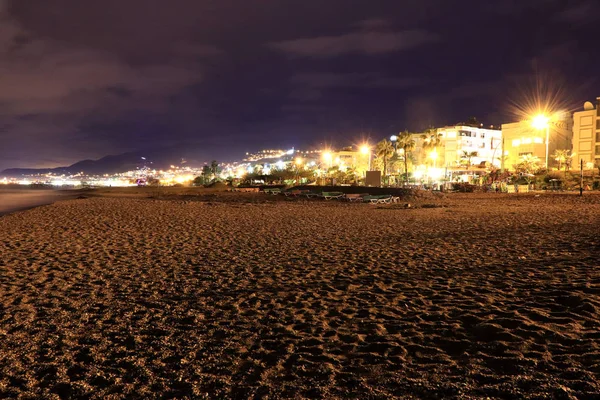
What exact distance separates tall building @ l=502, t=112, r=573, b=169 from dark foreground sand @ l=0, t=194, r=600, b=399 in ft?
194

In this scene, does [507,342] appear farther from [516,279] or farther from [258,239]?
[258,239]

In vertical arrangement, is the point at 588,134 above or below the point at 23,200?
above

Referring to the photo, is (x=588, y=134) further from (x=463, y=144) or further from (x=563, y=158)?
(x=463, y=144)

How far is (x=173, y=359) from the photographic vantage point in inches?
165

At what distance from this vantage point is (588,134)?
53.4 m

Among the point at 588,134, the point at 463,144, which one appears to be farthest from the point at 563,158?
the point at 463,144

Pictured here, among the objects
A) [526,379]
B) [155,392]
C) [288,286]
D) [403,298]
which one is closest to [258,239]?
[288,286]

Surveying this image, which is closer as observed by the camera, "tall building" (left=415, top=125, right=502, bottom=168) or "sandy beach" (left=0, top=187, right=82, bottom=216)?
"sandy beach" (left=0, top=187, right=82, bottom=216)

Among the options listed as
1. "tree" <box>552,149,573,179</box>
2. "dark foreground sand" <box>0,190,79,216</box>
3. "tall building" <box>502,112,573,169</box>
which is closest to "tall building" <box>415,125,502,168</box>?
"tall building" <box>502,112,573,169</box>

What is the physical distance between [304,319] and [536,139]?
2692 inches

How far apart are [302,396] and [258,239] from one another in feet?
28.2

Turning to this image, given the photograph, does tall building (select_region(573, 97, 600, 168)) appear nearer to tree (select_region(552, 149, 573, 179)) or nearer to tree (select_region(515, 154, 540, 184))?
tree (select_region(552, 149, 573, 179))

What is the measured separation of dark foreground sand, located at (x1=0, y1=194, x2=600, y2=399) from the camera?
3.65 m

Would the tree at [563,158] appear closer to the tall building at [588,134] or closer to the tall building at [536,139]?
the tall building at [588,134]
